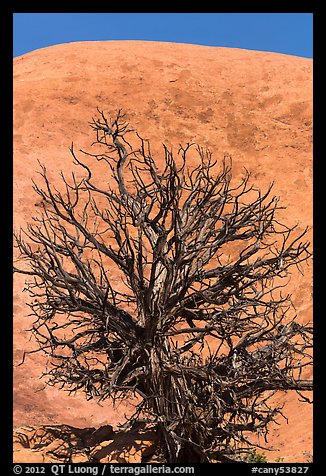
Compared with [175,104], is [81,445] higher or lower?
lower

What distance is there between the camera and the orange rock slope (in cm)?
1970

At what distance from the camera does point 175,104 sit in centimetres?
2266

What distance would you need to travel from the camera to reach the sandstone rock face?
6.08 metres

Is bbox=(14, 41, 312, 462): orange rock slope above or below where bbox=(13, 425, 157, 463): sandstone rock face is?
above

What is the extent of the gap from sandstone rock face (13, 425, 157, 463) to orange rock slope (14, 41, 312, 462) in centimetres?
1014

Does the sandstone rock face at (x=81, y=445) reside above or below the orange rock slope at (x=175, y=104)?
below

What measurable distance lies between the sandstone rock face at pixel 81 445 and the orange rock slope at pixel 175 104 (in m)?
10.1

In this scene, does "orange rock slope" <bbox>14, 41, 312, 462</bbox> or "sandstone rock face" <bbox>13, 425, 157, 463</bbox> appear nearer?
"sandstone rock face" <bbox>13, 425, 157, 463</bbox>

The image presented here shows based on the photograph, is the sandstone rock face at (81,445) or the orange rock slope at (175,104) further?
the orange rock slope at (175,104)

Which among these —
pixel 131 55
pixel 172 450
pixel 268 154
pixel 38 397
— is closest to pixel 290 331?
pixel 172 450

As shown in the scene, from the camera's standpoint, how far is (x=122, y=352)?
675cm

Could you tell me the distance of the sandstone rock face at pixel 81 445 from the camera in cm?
608

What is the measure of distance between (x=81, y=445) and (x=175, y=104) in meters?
17.8
